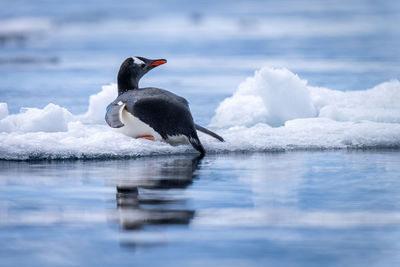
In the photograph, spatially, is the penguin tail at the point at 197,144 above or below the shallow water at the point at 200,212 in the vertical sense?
above

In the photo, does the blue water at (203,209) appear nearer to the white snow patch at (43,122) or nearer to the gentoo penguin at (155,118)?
the gentoo penguin at (155,118)

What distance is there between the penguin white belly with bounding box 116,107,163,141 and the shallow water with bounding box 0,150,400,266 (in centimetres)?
53

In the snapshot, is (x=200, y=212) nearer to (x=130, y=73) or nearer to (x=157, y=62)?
(x=130, y=73)

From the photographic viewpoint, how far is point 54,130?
26.3 ft

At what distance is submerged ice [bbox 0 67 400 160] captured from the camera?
6.88m

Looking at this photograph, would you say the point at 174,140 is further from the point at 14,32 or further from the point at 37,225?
the point at 14,32

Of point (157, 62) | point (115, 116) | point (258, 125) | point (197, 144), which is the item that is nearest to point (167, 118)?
point (197, 144)

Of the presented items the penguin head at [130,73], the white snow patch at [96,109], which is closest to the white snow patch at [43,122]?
the penguin head at [130,73]

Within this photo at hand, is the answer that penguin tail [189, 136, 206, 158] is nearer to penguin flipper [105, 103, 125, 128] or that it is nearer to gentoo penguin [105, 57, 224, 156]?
gentoo penguin [105, 57, 224, 156]

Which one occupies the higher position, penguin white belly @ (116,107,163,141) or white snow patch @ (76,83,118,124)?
white snow patch @ (76,83,118,124)

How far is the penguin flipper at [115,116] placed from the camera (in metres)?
7.19

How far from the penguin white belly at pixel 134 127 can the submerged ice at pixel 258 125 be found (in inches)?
4.0

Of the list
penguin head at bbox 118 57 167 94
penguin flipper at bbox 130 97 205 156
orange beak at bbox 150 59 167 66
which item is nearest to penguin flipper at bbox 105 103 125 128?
penguin flipper at bbox 130 97 205 156

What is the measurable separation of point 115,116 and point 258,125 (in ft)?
5.71
